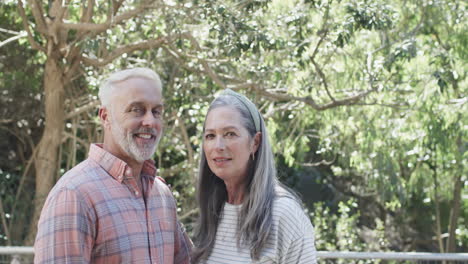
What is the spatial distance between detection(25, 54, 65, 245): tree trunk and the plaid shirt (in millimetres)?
6085

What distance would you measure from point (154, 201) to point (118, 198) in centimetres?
25

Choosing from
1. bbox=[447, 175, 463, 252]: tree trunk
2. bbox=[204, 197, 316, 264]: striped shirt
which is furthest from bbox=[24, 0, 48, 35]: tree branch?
bbox=[447, 175, 463, 252]: tree trunk

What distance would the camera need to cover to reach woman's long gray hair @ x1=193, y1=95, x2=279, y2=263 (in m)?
2.91

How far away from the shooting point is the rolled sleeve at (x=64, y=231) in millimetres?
2518

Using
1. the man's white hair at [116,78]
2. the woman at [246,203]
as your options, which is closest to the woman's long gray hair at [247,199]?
the woman at [246,203]

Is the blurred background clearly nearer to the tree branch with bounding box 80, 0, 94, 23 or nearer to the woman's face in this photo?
the tree branch with bounding box 80, 0, 94, 23

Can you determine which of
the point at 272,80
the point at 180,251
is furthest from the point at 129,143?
the point at 272,80

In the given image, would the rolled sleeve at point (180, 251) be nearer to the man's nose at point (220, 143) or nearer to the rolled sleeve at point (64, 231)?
the man's nose at point (220, 143)

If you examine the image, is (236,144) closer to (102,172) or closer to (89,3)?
(102,172)

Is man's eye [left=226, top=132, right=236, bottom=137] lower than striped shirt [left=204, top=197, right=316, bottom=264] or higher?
higher

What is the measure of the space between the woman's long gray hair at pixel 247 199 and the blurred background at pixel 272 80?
3752 millimetres

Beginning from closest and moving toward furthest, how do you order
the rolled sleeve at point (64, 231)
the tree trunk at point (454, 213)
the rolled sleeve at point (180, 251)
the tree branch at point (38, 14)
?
the rolled sleeve at point (64, 231), the rolled sleeve at point (180, 251), the tree branch at point (38, 14), the tree trunk at point (454, 213)

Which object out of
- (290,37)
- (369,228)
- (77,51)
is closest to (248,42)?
(290,37)

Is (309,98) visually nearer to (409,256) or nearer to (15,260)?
(409,256)
